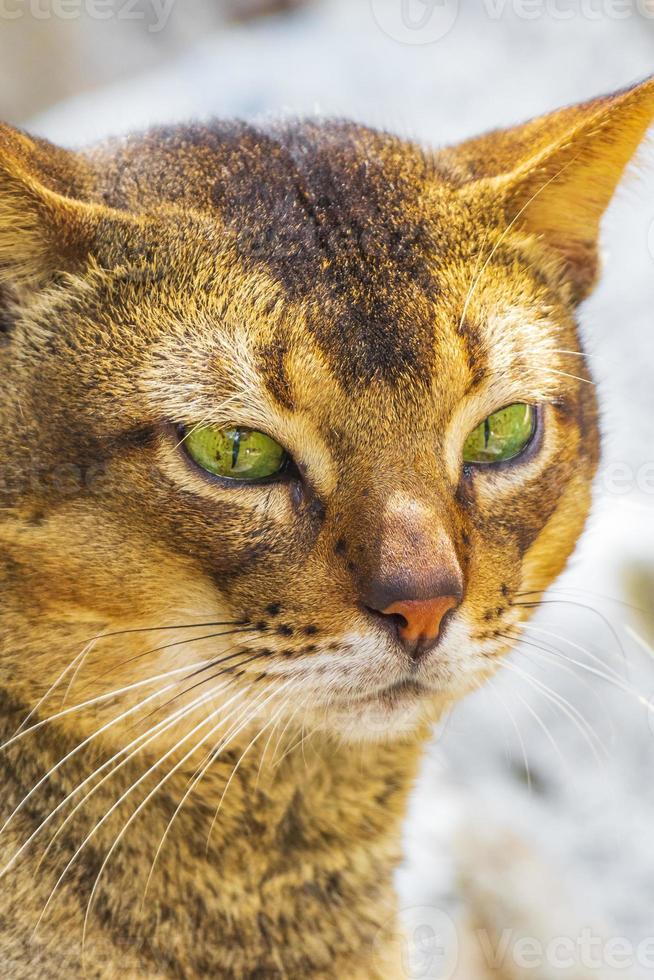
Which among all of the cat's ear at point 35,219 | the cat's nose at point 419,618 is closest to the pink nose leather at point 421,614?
the cat's nose at point 419,618

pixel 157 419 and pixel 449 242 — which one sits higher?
pixel 449 242

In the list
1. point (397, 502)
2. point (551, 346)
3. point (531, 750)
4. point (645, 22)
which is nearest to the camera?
point (397, 502)

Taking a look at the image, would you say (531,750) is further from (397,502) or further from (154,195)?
(154,195)

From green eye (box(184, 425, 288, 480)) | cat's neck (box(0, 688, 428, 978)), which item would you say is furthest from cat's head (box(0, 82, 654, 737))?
cat's neck (box(0, 688, 428, 978))

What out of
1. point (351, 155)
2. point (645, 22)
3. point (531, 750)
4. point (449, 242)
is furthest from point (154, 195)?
point (645, 22)

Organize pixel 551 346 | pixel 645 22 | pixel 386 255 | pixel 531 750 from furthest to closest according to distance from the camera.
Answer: pixel 645 22 → pixel 531 750 → pixel 551 346 → pixel 386 255

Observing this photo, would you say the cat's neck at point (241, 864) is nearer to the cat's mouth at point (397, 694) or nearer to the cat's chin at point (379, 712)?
the cat's chin at point (379, 712)

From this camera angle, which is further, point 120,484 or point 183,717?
point 183,717

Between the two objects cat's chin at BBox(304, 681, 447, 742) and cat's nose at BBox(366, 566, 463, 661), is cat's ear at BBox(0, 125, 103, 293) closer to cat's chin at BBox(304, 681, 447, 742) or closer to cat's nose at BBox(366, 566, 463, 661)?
cat's nose at BBox(366, 566, 463, 661)
